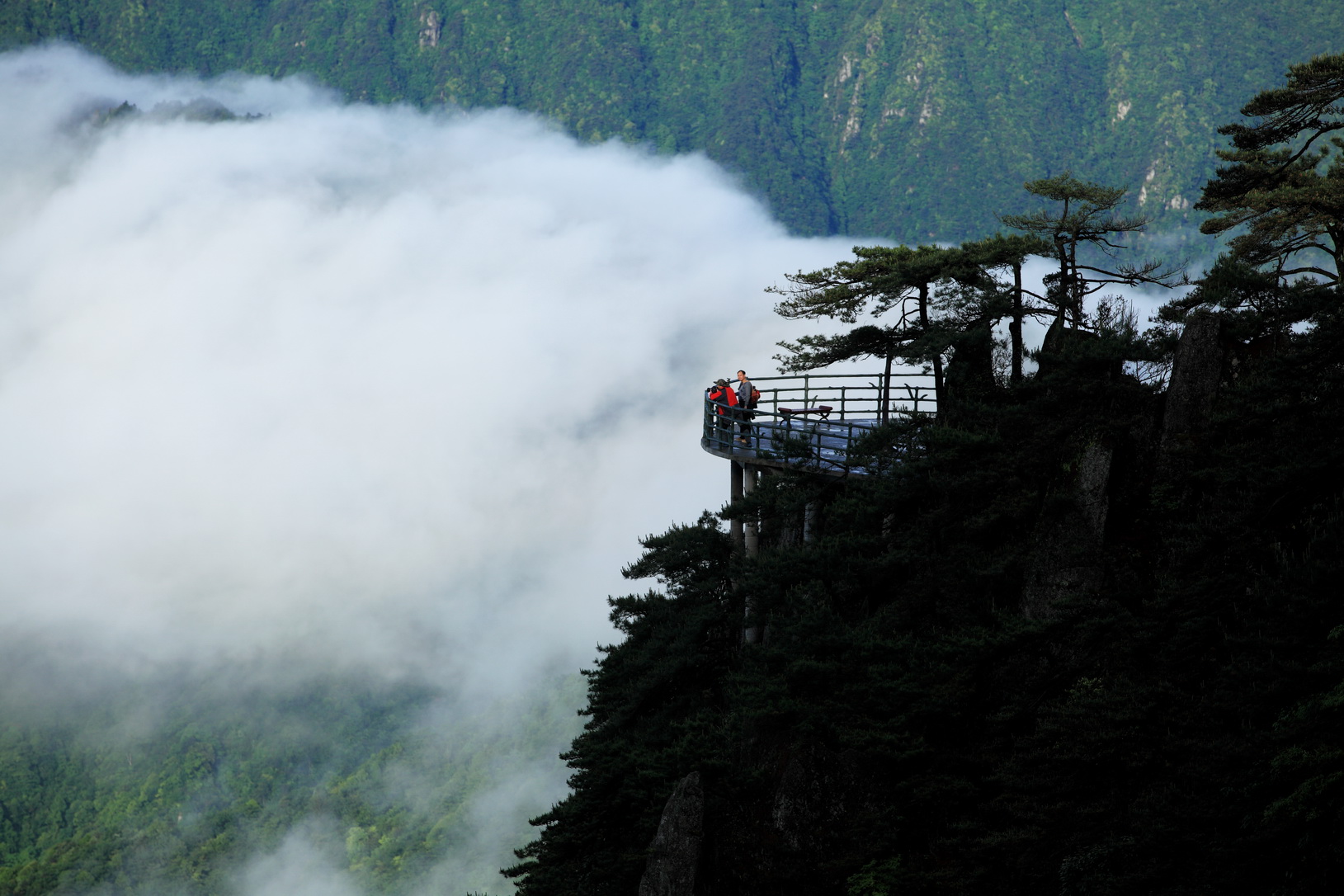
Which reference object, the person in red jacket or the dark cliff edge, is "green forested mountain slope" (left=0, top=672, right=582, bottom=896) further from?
the dark cliff edge

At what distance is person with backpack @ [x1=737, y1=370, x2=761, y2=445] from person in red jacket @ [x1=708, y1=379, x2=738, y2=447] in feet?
0.66

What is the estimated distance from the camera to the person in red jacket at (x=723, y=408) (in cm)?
2834

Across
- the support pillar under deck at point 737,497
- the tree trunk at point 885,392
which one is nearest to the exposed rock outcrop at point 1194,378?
the tree trunk at point 885,392

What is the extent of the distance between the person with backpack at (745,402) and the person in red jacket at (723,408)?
0.66 feet

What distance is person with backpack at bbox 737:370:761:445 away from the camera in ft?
91.8

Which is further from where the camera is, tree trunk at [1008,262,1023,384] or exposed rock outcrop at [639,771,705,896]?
tree trunk at [1008,262,1023,384]

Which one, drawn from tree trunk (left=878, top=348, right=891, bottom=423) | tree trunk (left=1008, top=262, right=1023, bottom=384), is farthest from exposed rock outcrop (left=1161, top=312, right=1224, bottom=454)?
tree trunk (left=878, top=348, right=891, bottom=423)

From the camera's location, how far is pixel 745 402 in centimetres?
2836

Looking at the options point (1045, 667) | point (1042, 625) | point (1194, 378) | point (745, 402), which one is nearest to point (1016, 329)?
point (1194, 378)

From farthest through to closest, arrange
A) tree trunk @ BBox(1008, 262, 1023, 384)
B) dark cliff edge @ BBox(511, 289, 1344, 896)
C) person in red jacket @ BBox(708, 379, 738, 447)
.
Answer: person in red jacket @ BBox(708, 379, 738, 447) < tree trunk @ BBox(1008, 262, 1023, 384) < dark cliff edge @ BBox(511, 289, 1344, 896)

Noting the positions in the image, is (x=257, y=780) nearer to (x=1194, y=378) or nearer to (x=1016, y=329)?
(x=1016, y=329)

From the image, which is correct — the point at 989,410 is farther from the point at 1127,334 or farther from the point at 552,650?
the point at 552,650

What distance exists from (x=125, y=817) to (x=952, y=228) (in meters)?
138

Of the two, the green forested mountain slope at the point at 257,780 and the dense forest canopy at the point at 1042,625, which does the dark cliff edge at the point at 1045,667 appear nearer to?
the dense forest canopy at the point at 1042,625
